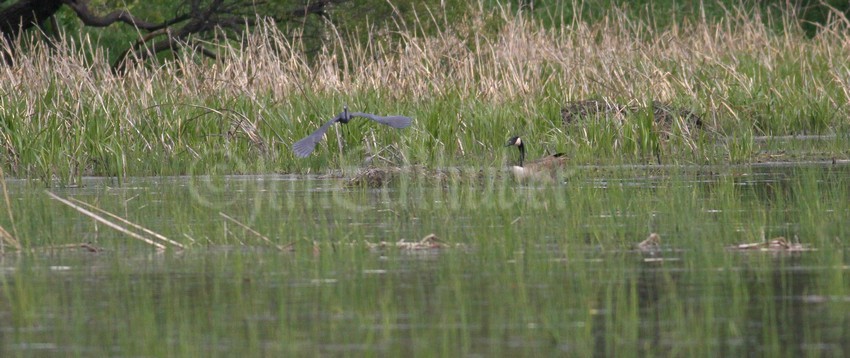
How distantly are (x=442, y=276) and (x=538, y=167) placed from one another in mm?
4324

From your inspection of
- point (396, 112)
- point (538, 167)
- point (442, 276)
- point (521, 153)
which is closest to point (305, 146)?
point (538, 167)

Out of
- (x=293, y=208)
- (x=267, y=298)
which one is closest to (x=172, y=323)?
(x=267, y=298)

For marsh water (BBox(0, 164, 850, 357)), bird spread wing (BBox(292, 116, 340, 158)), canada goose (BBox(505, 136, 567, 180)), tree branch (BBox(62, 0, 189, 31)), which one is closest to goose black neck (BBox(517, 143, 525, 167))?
canada goose (BBox(505, 136, 567, 180))

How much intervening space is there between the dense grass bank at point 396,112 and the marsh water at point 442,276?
7.78ft

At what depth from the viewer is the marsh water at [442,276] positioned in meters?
4.27

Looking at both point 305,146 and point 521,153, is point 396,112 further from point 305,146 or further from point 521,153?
point 305,146

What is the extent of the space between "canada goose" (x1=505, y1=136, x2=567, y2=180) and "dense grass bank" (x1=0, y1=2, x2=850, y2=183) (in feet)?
1.14

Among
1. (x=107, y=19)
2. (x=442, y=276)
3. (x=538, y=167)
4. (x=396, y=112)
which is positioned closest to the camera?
(x=442, y=276)

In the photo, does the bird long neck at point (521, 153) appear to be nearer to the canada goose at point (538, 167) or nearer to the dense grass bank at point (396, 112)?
the canada goose at point (538, 167)

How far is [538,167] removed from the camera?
9633 millimetres

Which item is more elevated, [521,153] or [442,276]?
[521,153]

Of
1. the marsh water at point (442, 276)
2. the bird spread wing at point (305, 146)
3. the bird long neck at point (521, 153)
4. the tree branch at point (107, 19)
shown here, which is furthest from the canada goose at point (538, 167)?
the tree branch at point (107, 19)

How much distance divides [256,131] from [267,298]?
6.32 meters

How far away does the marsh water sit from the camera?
4266 mm
